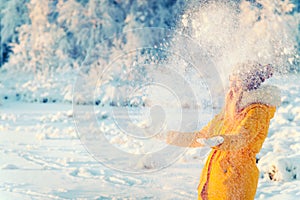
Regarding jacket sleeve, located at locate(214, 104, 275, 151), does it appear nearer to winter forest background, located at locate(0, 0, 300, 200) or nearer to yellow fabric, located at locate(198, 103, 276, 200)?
yellow fabric, located at locate(198, 103, 276, 200)

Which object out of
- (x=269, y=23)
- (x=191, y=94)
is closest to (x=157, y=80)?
(x=191, y=94)

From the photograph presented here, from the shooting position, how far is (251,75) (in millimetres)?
2318

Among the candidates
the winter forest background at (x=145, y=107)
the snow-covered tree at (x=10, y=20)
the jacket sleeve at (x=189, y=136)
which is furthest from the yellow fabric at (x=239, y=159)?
the snow-covered tree at (x=10, y=20)

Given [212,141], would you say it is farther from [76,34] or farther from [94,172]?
[76,34]

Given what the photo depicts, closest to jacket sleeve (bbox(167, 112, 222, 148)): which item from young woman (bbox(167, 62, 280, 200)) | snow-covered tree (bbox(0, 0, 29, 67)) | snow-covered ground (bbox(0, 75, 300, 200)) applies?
young woman (bbox(167, 62, 280, 200))

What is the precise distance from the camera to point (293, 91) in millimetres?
10039

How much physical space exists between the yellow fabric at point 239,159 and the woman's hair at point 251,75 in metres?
0.13

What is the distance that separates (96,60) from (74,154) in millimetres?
3923

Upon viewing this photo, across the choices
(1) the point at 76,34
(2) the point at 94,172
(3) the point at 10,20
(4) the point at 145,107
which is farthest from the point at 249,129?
(3) the point at 10,20

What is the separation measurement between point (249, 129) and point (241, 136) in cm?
5

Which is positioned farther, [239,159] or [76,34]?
[76,34]

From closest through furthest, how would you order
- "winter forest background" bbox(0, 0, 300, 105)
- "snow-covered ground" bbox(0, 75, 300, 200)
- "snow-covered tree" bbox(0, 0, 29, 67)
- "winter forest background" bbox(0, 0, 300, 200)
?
"winter forest background" bbox(0, 0, 300, 200) < "snow-covered ground" bbox(0, 75, 300, 200) < "winter forest background" bbox(0, 0, 300, 105) < "snow-covered tree" bbox(0, 0, 29, 67)

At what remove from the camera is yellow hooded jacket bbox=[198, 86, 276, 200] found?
2148mm

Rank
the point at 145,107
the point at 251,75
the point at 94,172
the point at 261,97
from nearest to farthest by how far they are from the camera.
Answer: the point at 261,97 < the point at 251,75 < the point at 145,107 < the point at 94,172
